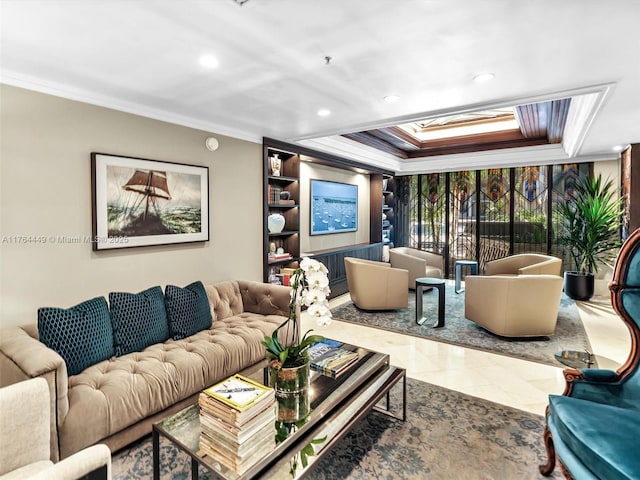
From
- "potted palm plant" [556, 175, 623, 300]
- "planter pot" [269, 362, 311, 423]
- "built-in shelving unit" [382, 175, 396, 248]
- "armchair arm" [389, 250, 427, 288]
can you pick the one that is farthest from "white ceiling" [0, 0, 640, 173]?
"built-in shelving unit" [382, 175, 396, 248]

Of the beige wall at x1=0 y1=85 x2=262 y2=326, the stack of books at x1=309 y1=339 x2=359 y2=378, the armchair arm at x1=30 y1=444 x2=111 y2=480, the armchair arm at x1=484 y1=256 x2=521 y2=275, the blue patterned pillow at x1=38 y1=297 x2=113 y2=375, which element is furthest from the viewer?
the armchair arm at x1=484 y1=256 x2=521 y2=275

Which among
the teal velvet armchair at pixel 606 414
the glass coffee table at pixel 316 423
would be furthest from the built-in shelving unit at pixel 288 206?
the teal velvet armchair at pixel 606 414

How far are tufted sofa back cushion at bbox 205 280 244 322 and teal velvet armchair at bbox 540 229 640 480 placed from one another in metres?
2.63

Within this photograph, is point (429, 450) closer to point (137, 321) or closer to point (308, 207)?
point (137, 321)

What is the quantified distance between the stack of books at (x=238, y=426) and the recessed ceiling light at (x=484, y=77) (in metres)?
2.43

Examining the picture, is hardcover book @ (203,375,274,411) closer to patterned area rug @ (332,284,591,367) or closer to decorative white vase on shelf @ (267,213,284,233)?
patterned area rug @ (332,284,591,367)

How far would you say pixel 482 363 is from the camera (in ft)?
10.3

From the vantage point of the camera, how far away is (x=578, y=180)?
5.89 m

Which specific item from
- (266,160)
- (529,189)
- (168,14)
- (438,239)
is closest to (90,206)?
(168,14)

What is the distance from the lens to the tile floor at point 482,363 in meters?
2.63

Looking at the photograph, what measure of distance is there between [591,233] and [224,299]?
5.46 m

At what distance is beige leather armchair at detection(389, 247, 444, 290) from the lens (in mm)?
5617

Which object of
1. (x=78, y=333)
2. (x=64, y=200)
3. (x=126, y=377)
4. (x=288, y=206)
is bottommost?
(x=126, y=377)

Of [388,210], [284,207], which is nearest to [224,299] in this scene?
[284,207]
